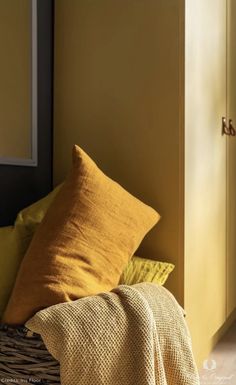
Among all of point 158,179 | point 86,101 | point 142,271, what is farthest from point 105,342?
point 86,101

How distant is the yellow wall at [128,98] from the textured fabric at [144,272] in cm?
10

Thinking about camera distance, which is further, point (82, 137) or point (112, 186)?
point (82, 137)

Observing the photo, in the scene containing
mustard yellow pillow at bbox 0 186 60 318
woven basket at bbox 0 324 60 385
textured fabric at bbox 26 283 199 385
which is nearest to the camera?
textured fabric at bbox 26 283 199 385

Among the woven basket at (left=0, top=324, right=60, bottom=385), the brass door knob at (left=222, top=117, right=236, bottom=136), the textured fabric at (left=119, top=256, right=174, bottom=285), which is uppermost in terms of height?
the brass door knob at (left=222, top=117, right=236, bottom=136)

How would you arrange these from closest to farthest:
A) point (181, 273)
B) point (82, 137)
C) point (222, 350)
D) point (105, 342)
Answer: point (105, 342)
point (181, 273)
point (82, 137)
point (222, 350)

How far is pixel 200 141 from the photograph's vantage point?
4.85ft

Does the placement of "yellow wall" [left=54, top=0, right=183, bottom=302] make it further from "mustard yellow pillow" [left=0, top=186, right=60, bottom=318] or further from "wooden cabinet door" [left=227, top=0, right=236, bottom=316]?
"wooden cabinet door" [left=227, top=0, right=236, bottom=316]

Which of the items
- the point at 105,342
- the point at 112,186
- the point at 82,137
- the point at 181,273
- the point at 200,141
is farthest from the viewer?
the point at 82,137

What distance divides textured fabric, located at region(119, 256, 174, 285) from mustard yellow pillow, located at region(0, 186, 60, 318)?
13.5 inches

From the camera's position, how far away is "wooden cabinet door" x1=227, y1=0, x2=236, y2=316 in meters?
1.83

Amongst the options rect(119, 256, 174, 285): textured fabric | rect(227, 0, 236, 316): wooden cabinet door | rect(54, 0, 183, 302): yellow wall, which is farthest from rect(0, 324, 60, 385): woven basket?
rect(227, 0, 236, 316): wooden cabinet door

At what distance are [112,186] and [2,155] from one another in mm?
528

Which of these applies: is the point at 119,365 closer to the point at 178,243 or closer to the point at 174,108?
the point at 178,243

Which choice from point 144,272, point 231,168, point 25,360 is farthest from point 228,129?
point 25,360
